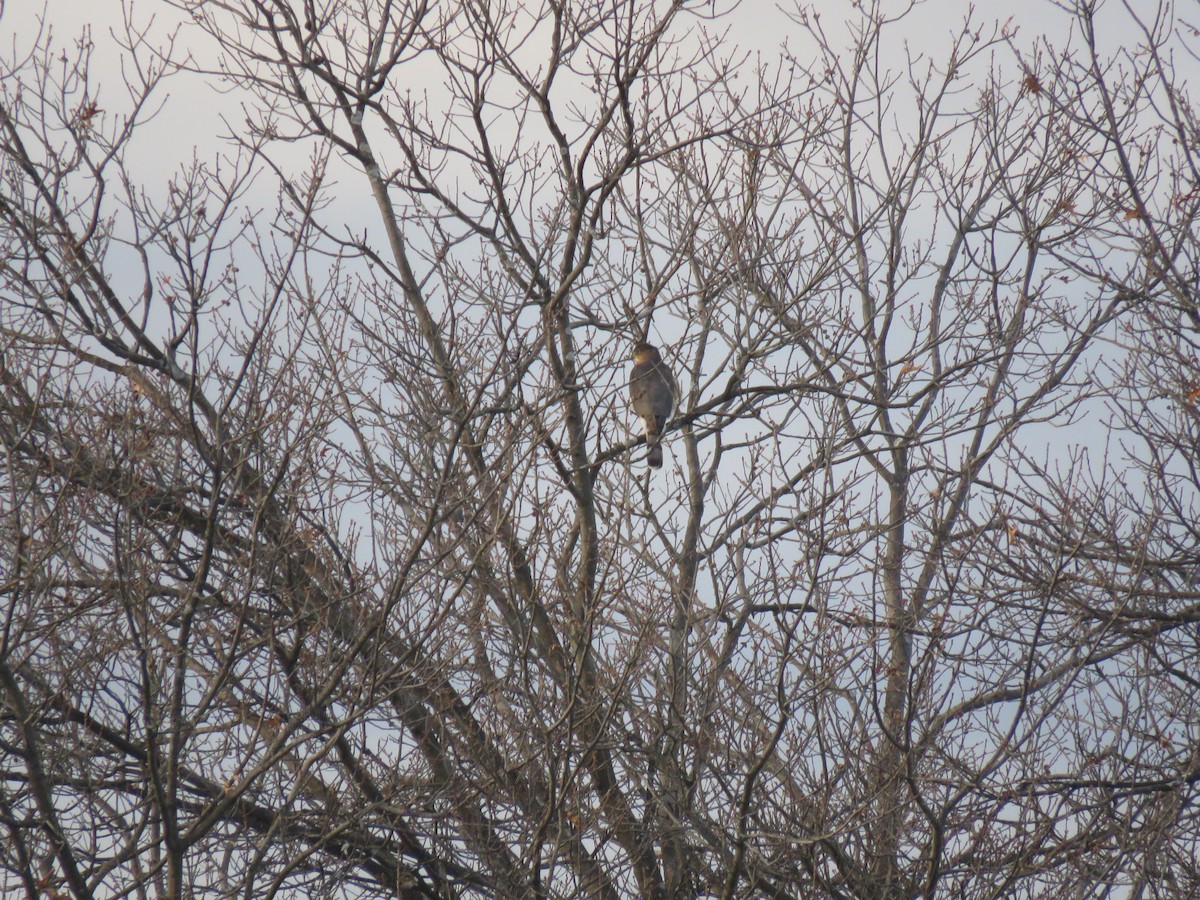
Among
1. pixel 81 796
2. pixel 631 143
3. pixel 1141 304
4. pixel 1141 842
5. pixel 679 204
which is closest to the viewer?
pixel 81 796

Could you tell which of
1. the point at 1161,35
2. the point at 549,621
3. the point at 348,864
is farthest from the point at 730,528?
the point at 1161,35

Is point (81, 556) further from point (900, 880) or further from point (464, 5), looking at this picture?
point (900, 880)

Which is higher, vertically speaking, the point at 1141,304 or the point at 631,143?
the point at 631,143

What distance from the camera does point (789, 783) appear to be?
Result: 5918mm

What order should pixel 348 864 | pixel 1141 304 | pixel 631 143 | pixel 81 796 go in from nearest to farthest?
pixel 81 796 → pixel 348 864 → pixel 631 143 → pixel 1141 304

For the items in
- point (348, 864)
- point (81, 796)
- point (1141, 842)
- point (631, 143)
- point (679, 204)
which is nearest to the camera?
point (81, 796)

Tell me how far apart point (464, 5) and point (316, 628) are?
3887mm

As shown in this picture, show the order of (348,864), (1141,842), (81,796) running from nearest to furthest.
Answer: (81,796), (348,864), (1141,842)

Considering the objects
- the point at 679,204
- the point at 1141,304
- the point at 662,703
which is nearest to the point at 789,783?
the point at 662,703

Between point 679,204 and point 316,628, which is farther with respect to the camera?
point 679,204

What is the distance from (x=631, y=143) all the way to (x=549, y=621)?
283 centimetres

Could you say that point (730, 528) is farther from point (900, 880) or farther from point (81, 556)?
point (81, 556)

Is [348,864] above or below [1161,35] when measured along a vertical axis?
below

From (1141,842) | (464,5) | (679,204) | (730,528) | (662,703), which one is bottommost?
(1141,842)
